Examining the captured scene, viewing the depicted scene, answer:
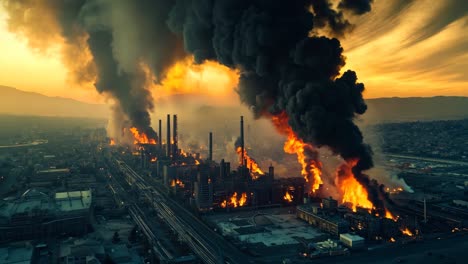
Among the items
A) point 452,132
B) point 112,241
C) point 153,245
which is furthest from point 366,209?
point 452,132

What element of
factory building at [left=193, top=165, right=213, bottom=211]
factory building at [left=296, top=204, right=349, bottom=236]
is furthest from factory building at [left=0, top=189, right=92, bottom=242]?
factory building at [left=296, top=204, right=349, bottom=236]

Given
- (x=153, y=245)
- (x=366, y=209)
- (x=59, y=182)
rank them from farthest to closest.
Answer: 1. (x=59, y=182)
2. (x=366, y=209)
3. (x=153, y=245)

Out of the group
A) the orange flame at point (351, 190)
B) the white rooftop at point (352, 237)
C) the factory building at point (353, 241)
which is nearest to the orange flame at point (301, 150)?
the orange flame at point (351, 190)

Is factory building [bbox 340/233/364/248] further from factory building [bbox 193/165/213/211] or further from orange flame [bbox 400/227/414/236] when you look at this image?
factory building [bbox 193/165/213/211]

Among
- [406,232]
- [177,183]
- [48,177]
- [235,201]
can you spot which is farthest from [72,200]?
[406,232]

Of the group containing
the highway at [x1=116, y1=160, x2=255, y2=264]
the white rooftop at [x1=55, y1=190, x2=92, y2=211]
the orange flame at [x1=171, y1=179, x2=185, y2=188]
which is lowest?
the highway at [x1=116, y1=160, x2=255, y2=264]

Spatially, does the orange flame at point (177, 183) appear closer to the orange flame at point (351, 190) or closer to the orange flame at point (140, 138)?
the orange flame at point (351, 190)

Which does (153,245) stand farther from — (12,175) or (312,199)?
(12,175)
